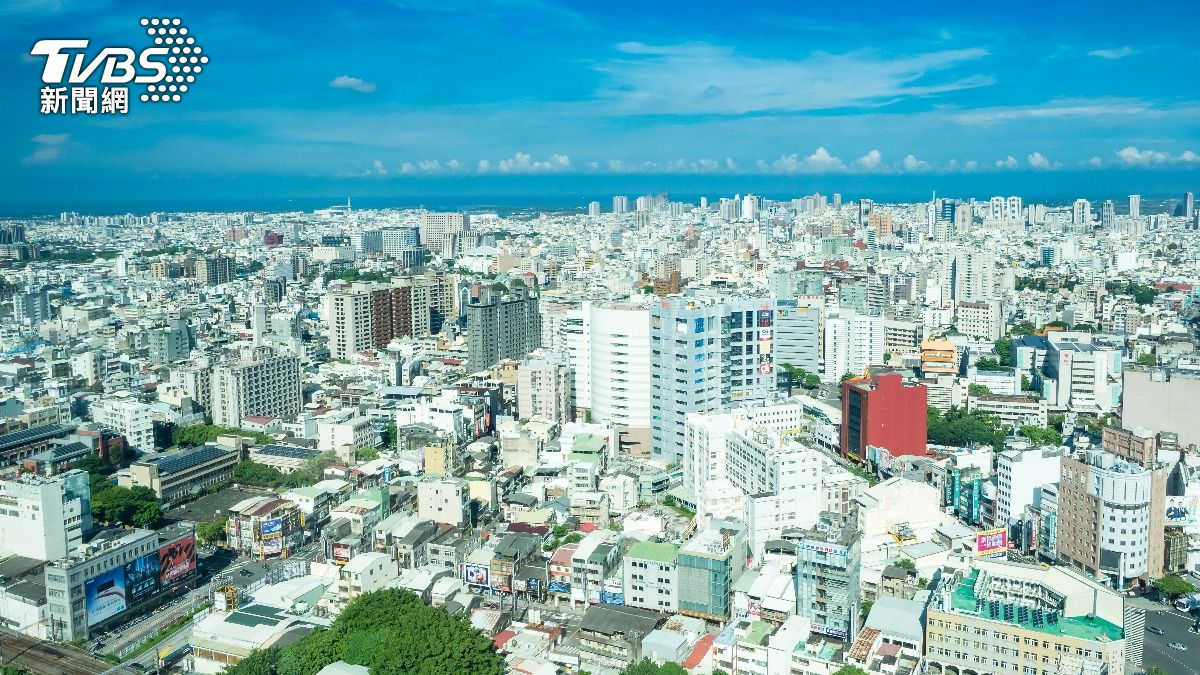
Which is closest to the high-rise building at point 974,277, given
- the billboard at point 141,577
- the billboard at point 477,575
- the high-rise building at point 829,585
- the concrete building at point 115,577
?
the high-rise building at point 829,585

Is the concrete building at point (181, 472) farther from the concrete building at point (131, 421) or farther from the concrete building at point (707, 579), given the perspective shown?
the concrete building at point (707, 579)

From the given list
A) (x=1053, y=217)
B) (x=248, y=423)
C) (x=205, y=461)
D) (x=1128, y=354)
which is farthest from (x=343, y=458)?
(x=1053, y=217)

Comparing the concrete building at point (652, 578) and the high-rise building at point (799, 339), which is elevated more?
the high-rise building at point (799, 339)

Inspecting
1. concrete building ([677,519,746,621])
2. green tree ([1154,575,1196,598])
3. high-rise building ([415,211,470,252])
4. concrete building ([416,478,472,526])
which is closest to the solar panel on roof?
concrete building ([416,478,472,526])

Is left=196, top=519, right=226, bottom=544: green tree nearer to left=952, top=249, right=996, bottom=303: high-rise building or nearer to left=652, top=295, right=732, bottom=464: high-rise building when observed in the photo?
left=652, top=295, right=732, bottom=464: high-rise building

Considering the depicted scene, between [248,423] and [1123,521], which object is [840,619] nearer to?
[1123,521]

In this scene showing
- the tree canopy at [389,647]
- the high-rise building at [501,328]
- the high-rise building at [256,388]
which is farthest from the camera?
the high-rise building at [501,328]

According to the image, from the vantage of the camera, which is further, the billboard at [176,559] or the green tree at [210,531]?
the green tree at [210,531]
